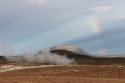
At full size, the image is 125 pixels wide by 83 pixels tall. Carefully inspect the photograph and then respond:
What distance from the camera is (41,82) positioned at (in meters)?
50.8

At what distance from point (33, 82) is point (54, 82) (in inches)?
147

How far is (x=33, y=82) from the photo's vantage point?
50.6 m

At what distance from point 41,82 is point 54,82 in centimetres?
239

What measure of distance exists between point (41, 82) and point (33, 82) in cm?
137

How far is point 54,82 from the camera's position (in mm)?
51688
